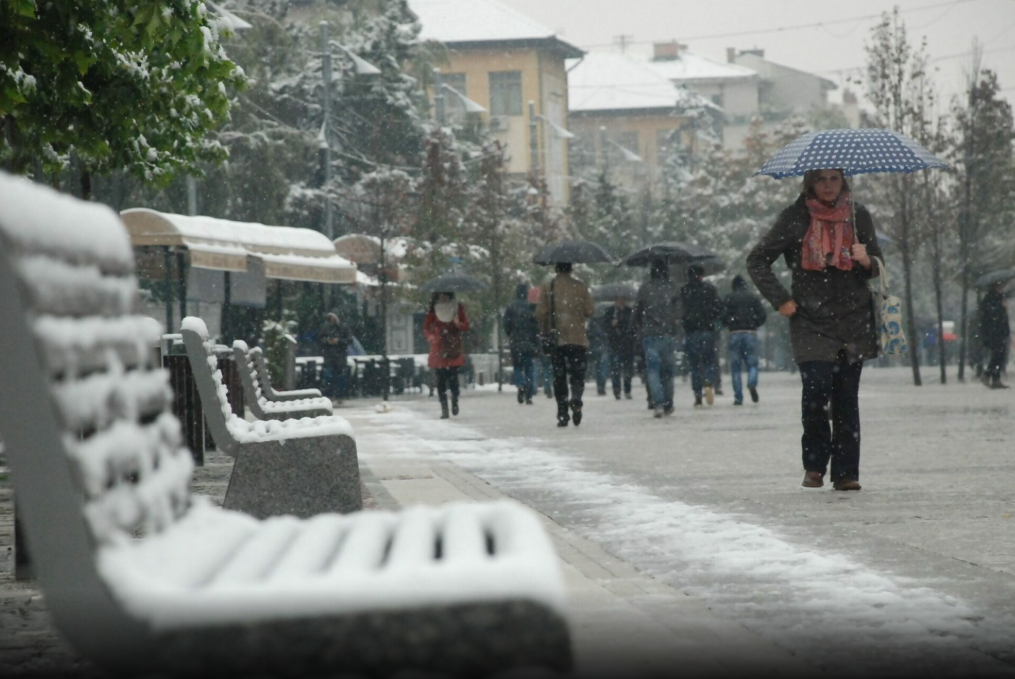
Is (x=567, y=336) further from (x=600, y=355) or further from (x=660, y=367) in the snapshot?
(x=600, y=355)

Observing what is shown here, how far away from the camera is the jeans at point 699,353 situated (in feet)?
79.9

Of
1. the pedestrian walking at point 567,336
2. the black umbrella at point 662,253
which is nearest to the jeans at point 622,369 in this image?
the black umbrella at point 662,253

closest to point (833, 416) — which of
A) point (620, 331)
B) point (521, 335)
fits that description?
point (521, 335)

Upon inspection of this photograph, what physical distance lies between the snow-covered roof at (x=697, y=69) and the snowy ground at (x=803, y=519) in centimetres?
10047

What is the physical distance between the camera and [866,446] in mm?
14445

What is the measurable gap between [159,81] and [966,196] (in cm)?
2542

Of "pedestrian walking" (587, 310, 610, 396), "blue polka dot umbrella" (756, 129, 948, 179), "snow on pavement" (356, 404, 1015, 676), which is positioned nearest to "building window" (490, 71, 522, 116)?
"pedestrian walking" (587, 310, 610, 396)

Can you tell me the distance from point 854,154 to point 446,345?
11661 mm

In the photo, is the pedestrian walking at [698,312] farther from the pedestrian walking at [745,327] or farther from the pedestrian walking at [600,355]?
the pedestrian walking at [600,355]

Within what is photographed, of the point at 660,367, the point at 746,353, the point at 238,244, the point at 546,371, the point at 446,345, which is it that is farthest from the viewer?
the point at 546,371

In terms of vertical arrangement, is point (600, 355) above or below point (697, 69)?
below

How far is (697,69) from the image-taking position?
393 feet

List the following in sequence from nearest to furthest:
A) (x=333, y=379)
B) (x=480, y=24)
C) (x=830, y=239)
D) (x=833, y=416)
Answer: (x=830, y=239)
(x=833, y=416)
(x=333, y=379)
(x=480, y=24)

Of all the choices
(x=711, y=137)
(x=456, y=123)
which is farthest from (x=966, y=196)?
(x=711, y=137)
